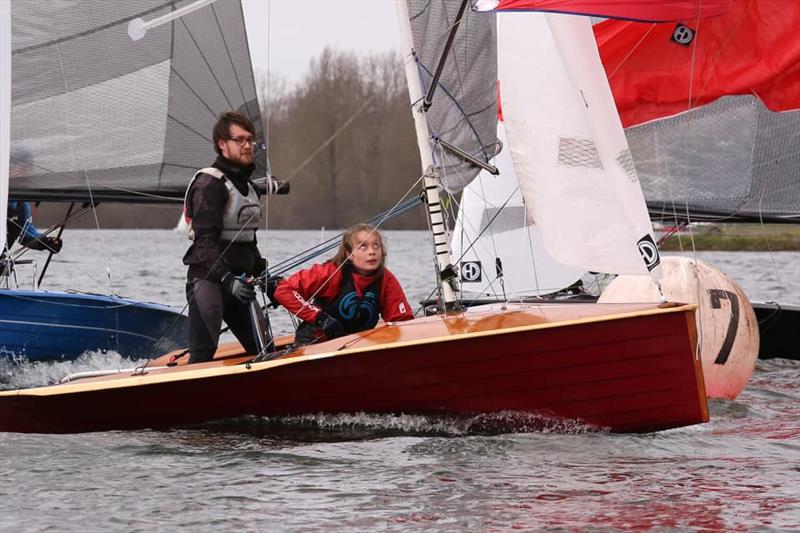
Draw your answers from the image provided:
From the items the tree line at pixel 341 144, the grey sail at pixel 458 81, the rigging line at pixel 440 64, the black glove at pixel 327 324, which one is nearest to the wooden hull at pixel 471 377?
the black glove at pixel 327 324

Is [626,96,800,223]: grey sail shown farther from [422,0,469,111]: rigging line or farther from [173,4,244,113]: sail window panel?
[422,0,469,111]: rigging line

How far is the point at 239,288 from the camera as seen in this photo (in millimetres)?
6051

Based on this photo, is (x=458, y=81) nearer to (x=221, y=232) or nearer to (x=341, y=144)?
(x=221, y=232)

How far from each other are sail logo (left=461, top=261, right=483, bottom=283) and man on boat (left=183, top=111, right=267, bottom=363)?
4011 mm

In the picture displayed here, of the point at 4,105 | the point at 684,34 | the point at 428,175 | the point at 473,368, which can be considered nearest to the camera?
the point at 473,368

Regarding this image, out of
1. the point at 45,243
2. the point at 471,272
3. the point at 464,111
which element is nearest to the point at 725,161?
the point at 471,272

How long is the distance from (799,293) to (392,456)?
1141cm

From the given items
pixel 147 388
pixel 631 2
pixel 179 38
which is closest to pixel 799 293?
pixel 179 38

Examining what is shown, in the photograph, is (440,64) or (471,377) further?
(440,64)

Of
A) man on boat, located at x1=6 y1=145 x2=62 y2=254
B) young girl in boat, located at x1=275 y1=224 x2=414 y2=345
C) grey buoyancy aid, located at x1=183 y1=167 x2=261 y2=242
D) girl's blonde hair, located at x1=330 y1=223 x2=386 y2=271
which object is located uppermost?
man on boat, located at x1=6 y1=145 x2=62 y2=254

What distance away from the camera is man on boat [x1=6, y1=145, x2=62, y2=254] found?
28.3 ft

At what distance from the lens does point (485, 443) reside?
573cm

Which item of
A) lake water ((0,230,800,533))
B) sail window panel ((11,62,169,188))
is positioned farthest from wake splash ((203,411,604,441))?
sail window panel ((11,62,169,188))

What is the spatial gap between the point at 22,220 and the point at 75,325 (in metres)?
1.05
